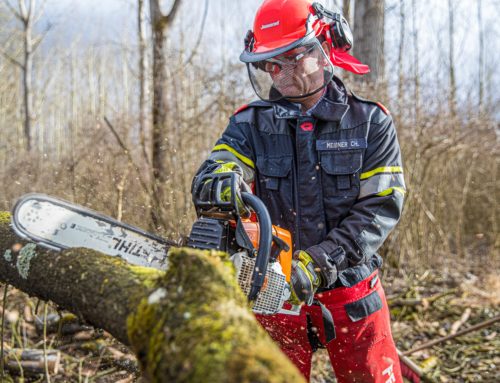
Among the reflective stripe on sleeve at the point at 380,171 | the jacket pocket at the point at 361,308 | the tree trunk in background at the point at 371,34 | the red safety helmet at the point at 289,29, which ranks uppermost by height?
the tree trunk in background at the point at 371,34

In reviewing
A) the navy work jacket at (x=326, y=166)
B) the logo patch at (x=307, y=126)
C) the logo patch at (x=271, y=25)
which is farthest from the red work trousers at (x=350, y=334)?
the logo patch at (x=271, y=25)

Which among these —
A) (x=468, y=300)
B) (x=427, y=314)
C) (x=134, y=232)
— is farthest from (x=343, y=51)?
(x=468, y=300)

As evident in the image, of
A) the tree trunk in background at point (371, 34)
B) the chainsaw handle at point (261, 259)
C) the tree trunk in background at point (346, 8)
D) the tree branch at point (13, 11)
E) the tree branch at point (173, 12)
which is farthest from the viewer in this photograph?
the tree branch at point (13, 11)

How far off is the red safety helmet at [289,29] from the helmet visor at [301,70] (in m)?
0.05

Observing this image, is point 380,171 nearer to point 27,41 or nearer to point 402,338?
point 402,338

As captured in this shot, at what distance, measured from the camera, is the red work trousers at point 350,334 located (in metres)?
2.21

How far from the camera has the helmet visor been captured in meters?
2.23

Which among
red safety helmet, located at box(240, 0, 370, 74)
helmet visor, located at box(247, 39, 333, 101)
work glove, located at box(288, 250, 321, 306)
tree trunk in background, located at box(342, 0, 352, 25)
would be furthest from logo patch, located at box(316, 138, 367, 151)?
tree trunk in background, located at box(342, 0, 352, 25)

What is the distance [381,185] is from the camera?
2154 millimetres

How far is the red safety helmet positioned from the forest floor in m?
1.67

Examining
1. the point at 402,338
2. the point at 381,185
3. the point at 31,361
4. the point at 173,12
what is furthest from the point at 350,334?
the point at 173,12

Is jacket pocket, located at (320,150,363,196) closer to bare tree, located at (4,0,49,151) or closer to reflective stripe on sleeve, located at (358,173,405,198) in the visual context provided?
reflective stripe on sleeve, located at (358,173,405,198)

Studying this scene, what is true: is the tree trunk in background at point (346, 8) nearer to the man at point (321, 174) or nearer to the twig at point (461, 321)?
the twig at point (461, 321)

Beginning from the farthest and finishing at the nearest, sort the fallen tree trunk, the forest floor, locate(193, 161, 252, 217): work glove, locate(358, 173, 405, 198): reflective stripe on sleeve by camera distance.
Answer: the forest floor
locate(358, 173, 405, 198): reflective stripe on sleeve
locate(193, 161, 252, 217): work glove
the fallen tree trunk
